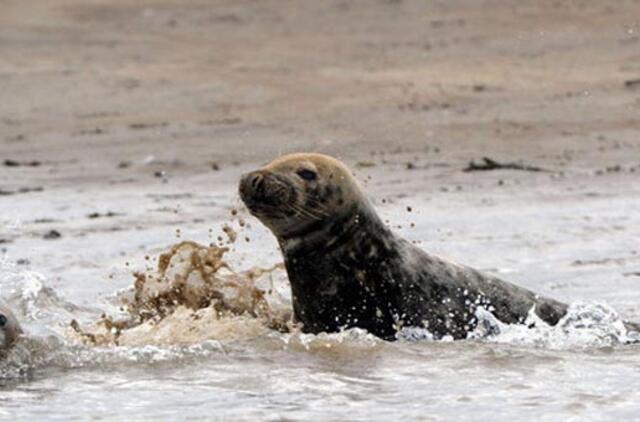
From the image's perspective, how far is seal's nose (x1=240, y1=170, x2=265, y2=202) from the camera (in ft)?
28.2

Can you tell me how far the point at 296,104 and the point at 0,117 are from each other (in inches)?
98.2

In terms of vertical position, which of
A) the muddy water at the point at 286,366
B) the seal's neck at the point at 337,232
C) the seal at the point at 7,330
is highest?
the seal's neck at the point at 337,232

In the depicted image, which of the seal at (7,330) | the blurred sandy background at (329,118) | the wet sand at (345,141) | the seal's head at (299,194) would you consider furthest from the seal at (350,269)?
the blurred sandy background at (329,118)

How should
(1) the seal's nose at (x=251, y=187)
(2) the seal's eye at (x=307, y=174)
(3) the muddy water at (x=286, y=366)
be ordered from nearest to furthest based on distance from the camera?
(3) the muddy water at (x=286, y=366) → (1) the seal's nose at (x=251, y=187) → (2) the seal's eye at (x=307, y=174)

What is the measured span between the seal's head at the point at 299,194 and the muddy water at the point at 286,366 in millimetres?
476

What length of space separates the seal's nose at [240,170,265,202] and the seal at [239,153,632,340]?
0.10 meters

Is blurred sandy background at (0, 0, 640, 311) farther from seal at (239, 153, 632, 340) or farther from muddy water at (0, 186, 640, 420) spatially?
seal at (239, 153, 632, 340)

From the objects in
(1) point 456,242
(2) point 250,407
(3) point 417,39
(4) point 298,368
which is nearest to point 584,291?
(1) point 456,242

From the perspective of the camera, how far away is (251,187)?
8.60 m

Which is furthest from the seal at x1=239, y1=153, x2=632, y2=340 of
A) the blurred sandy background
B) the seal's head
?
the blurred sandy background

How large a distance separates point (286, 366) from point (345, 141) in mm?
8475

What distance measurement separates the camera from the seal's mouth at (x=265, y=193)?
8609mm

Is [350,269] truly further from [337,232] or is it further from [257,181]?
[257,181]

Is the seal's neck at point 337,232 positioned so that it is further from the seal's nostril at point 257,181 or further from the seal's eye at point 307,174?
the seal's nostril at point 257,181
